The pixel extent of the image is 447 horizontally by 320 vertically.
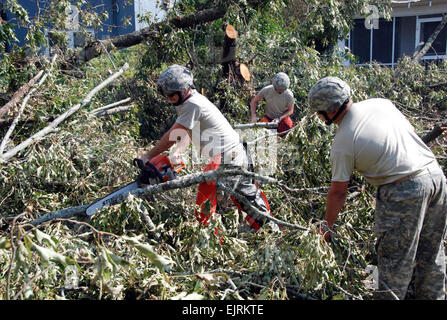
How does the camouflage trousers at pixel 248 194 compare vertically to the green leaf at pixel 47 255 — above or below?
below

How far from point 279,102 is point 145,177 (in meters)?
3.33

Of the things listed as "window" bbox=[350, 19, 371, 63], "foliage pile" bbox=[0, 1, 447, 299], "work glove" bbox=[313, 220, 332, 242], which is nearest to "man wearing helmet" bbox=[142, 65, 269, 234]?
"foliage pile" bbox=[0, 1, 447, 299]

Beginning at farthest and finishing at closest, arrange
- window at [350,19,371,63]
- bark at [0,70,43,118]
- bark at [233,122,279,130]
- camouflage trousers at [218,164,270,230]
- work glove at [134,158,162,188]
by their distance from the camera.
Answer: window at [350,19,371,63] < bark at [233,122,279,130] < bark at [0,70,43,118] < camouflage trousers at [218,164,270,230] < work glove at [134,158,162,188]

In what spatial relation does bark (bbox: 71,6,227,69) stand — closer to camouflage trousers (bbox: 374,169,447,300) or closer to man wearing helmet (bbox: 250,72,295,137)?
man wearing helmet (bbox: 250,72,295,137)

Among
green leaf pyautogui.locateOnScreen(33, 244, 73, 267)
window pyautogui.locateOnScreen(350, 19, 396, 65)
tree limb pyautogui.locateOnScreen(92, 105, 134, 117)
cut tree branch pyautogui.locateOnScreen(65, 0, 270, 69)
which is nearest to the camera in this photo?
green leaf pyautogui.locateOnScreen(33, 244, 73, 267)

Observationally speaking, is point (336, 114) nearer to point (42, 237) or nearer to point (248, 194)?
point (248, 194)

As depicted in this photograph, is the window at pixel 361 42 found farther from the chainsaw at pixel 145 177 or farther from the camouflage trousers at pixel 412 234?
the camouflage trousers at pixel 412 234

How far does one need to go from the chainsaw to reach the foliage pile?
0.14 meters

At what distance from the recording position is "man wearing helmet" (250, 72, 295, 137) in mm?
6180

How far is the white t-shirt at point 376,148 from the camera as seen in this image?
8.42 feet

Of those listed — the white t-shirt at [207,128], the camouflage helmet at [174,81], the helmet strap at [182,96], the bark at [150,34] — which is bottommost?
the white t-shirt at [207,128]

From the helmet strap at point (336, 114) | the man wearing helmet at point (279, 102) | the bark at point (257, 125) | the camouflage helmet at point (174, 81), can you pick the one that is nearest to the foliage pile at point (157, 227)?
the bark at point (257, 125)

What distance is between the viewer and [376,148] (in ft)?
8.38

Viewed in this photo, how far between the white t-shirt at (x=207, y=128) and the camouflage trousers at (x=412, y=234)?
152 cm
